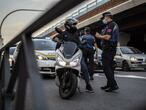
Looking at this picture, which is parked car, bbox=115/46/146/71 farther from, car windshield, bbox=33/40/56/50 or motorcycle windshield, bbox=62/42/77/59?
motorcycle windshield, bbox=62/42/77/59

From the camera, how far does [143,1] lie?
2872 cm

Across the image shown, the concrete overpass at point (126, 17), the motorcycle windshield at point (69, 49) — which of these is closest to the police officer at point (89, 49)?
the motorcycle windshield at point (69, 49)

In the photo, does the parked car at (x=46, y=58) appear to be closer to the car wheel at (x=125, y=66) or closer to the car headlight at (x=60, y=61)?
the car headlight at (x=60, y=61)

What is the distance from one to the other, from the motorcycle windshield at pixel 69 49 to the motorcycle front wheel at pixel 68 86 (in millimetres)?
486

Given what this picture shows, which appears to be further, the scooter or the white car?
the white car

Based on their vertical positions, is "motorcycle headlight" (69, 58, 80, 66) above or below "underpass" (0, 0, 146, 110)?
above

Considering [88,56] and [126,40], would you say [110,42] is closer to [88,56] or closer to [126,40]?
[88,56]

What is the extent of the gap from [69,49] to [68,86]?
2.55 feet

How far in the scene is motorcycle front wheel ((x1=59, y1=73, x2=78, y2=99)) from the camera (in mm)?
7605

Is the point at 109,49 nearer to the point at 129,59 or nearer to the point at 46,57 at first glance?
the point at 46,57

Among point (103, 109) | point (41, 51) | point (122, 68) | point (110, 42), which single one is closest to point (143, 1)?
point (122, 68)

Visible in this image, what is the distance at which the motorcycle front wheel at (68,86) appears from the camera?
761 cm

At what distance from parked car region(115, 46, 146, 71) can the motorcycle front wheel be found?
46.9 feet

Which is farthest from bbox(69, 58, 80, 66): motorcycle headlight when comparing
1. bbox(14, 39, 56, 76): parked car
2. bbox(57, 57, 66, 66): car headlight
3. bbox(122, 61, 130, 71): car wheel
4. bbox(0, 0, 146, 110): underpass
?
bbox(122, 61, 130, 71): car wheel
